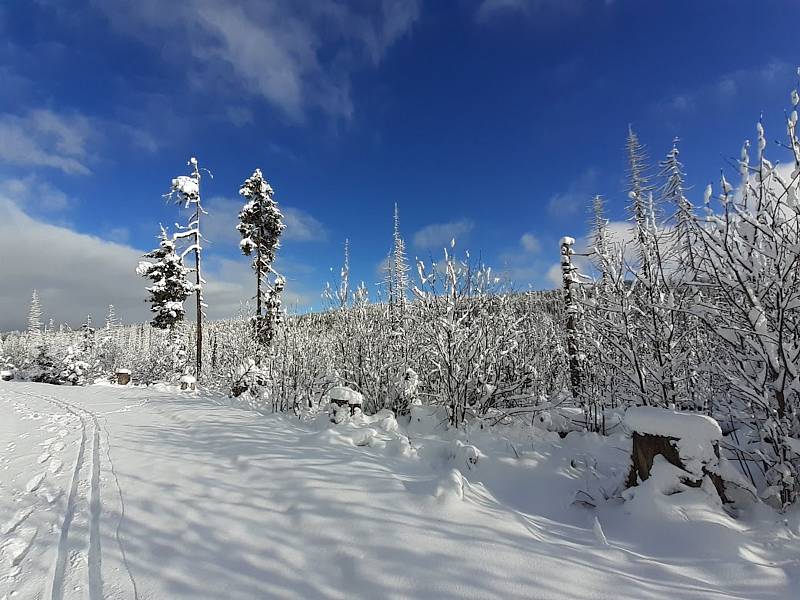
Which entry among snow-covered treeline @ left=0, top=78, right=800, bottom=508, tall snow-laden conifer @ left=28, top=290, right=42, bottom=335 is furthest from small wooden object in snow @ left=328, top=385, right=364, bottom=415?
tall snow-laden conifer @ left=28, top=290, right=42, bottom=335

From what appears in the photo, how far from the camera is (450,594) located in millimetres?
2547

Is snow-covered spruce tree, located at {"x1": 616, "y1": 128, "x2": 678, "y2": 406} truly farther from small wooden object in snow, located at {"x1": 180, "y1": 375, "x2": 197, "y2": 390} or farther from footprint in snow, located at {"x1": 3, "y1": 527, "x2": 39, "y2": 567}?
small wooden object in snow, located at {"x1": 180, "y1": 375, "x2": 197, "y2": 390}

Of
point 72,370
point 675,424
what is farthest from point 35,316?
point 675,424

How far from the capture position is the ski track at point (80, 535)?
282 centimetres

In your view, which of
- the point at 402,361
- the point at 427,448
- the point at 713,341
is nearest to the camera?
the point at 713,341

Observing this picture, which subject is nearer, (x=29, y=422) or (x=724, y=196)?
(x=724, y=196)

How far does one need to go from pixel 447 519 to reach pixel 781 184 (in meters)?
4.12

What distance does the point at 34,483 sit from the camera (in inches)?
194

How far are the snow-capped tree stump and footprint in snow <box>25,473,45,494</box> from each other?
6.93 m

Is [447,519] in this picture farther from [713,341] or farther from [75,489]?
[75,489]

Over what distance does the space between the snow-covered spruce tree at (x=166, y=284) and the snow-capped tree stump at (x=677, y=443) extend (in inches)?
841

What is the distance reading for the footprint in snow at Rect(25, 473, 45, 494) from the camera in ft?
15.5

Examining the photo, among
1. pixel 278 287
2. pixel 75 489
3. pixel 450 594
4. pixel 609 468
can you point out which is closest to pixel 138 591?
pixel 450 594

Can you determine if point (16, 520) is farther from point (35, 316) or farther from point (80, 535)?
point (35, 316)
